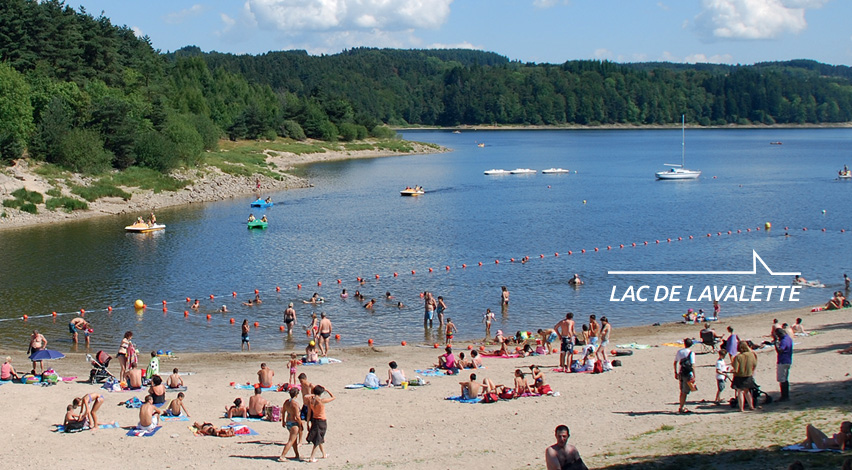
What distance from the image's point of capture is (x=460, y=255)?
178 feet

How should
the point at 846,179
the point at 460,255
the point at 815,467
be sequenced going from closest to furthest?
1. the point at 815,467
2. the point at 460,255
3. the point at 846,179

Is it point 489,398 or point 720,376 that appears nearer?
point 720,376

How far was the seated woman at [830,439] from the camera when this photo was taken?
51.7 ft

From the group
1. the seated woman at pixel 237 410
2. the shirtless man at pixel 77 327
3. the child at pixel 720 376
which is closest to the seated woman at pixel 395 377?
the seated woman at pixel 237 410

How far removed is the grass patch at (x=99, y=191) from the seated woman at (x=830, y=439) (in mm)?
65505

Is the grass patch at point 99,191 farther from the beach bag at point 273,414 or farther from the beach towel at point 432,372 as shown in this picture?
the beach bag at point 273,414

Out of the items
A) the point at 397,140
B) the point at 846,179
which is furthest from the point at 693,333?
the point at 397,140

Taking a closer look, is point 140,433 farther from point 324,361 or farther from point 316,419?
point 324,361

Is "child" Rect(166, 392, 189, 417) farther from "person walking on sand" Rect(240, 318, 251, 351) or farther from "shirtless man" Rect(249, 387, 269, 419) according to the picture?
"person walking on sand" Rect(240, 318, 251, 351)

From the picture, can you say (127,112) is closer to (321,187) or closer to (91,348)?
(321,187)

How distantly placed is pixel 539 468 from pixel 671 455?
251 centimetres

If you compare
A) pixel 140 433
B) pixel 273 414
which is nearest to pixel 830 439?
pixel 273 414

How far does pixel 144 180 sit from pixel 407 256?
36476 mm

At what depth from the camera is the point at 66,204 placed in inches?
2675
